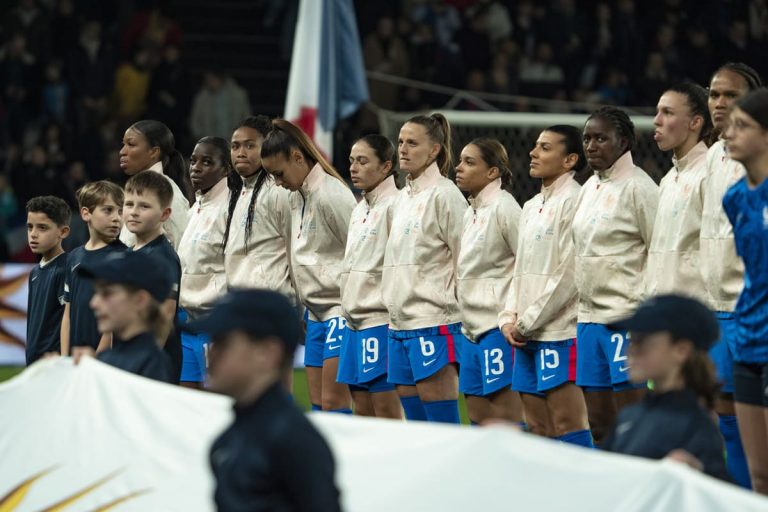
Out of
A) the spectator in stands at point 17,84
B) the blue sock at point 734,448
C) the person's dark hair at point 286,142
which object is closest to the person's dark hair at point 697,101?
the blue sock at point 734,448

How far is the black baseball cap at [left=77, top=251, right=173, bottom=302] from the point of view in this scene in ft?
17.1

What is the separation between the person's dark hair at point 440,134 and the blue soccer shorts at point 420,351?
1.00 m

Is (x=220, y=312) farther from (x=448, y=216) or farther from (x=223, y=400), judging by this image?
(x=448, y=216)

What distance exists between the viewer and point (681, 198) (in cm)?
693

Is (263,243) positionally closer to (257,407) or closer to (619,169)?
(619,169)

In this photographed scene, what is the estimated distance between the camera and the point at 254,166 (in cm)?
908

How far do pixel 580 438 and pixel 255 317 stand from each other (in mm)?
4185

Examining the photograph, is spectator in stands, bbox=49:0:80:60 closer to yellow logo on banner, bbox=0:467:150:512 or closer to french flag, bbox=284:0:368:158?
french flag, bbox=284:0:368:158

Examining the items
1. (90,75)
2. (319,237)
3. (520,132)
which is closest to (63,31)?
(90,75)

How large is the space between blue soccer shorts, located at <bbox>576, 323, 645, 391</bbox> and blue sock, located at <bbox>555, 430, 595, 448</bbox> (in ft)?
0.88

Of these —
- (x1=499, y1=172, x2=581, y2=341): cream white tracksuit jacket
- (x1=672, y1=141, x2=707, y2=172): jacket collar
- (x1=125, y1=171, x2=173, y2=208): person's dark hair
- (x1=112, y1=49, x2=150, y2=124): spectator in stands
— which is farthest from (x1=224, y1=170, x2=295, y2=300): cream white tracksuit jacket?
(x1=112, y1=49, x2=150, y2=124): spectator in stands

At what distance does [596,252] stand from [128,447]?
9.98ft

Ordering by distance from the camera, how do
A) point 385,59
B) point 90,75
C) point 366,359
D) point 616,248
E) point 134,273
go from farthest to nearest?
point 385,59
point 90,75
point 366,359
point 616,248
point 134,273

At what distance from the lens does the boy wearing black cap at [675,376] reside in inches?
171
